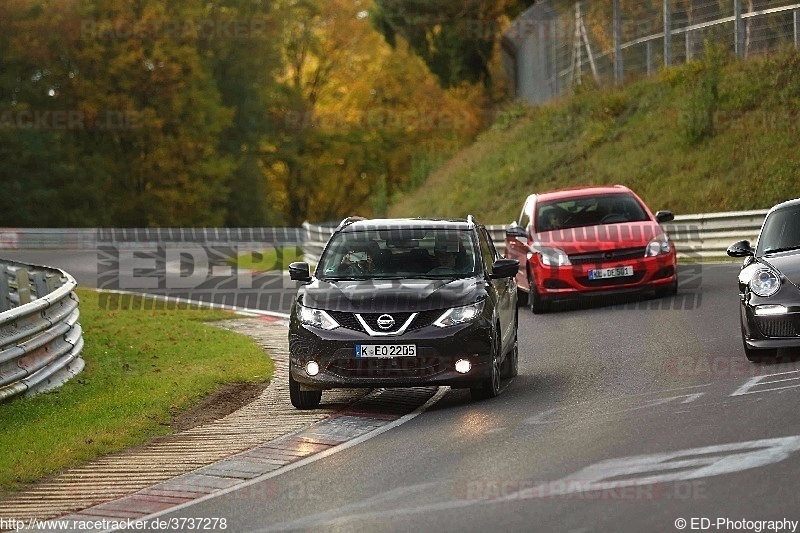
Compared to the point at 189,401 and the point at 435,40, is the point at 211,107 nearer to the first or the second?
the point at 435,40

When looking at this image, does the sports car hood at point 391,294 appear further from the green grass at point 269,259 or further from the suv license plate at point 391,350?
the green grass at point 269,259

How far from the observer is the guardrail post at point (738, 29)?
128ft

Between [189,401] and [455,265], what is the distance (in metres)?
2.75

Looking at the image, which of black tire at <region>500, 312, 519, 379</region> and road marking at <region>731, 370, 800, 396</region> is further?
black tire at <region>500, 312, 519, 379</region>

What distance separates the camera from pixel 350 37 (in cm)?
9300

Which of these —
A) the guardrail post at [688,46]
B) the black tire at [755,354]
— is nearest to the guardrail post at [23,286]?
the black tire at [755,354]

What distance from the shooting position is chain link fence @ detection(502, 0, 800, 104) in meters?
39.4

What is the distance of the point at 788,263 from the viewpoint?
1353 centimetres

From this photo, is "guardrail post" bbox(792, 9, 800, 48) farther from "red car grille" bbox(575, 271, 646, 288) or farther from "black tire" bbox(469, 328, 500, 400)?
"black tire" bbox(469, 328, 500, 400)

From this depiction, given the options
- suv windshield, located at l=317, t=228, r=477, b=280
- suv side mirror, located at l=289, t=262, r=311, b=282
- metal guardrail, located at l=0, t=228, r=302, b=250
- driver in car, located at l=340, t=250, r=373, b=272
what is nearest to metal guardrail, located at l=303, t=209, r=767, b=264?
suv windshield, located at l=317, t=228, r=477, b=280

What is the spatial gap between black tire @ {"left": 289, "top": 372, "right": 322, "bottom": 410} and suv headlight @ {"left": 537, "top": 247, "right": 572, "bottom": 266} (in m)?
8.17

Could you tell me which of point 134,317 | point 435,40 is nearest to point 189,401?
point 134,317

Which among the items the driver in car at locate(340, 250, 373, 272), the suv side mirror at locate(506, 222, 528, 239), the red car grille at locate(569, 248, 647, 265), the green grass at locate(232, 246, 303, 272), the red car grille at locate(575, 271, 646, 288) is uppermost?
the driver in car at locate(340, 250, 373, 272)

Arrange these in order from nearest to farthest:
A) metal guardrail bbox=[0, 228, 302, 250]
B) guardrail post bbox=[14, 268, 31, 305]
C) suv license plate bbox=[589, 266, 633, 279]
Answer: suv license plate bbox=[589, 266, 633, 279]
guardrail post bbox=[14, 268, 31, 305]
metal guardrail bbox=[0, 228, 302, 250]
